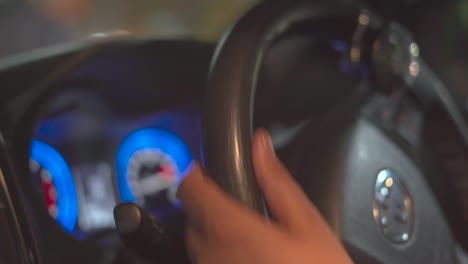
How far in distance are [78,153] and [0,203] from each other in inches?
11.3

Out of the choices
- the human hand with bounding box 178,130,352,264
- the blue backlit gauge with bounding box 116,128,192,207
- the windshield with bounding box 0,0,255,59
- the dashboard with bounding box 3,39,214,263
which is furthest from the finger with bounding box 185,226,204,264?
the windshield with bounding box 0,0,255,59

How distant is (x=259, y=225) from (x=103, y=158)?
0.49m

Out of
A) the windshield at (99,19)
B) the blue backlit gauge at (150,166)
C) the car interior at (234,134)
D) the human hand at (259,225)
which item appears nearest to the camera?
the human hand at (259,225)

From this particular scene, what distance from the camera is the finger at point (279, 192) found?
521 mm

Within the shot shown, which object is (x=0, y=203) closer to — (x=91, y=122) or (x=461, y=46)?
(x=91, y=122)

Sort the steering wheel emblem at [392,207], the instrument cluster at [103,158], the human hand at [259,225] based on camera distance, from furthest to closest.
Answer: the instrument cluster at [103,158] → the steering wheel emblem at [392,207] → the human hand at [259,225]

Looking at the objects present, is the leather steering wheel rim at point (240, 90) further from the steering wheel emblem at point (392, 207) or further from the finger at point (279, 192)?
the steering wheel emblem at point (392, 207)

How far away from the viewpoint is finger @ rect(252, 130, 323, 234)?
0.52m

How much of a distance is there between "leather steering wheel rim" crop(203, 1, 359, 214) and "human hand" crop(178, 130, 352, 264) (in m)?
0.01

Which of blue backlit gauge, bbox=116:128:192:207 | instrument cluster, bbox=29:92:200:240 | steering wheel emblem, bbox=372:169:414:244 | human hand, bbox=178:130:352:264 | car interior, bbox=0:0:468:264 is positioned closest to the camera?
human hand, bbox=178:130:352:264

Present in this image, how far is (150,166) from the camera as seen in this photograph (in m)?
0.99

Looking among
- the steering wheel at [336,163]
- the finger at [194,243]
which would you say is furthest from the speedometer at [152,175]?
the finger at [194,243]

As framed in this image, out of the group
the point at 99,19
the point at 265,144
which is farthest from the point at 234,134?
the point at 99,19

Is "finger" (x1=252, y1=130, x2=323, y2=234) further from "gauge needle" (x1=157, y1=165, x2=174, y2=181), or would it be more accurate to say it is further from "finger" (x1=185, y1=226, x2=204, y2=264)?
"gauge needle" (x1=157, y1=165, x2=174, y2=181)
